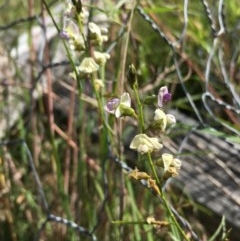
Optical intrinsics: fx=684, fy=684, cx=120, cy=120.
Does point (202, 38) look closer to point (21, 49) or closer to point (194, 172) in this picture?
point (194, 172)

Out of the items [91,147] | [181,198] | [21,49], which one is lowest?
[181,198]

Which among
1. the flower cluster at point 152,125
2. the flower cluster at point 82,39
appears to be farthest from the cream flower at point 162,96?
the flower cluster at point 82,39

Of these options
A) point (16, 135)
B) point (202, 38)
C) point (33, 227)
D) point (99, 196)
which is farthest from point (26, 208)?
point (202, 38)

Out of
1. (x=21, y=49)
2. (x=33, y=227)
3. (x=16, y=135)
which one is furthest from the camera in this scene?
(x=21, y=49)

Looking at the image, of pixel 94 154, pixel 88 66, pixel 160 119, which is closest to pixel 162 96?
pixel 160 119

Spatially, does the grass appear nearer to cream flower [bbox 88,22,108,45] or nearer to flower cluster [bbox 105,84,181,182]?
cream flower [bbox 88,22,108,45]

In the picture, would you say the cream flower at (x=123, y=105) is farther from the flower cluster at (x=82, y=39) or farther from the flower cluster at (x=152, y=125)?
the flower cluster at (x=82, y=39)

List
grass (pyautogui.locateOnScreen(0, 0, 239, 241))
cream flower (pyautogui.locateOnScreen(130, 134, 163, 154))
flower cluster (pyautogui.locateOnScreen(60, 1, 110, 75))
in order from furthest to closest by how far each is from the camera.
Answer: grass (pyautogui.locateOnScreen(0, 0, 239, 241)) < flower cluster (pyautogui.locateOnScreen(60, 1, 110, 75)) < cream flower (pyautogui.locateOnScreen(130, 134, 163, 154))

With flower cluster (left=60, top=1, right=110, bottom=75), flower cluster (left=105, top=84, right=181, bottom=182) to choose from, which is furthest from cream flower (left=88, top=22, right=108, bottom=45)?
flower cluster (left=105, top=84, right=181, bottom=182)

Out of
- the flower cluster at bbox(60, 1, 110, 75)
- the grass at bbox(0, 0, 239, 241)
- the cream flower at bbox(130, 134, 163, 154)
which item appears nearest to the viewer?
the cream flower at bbox(130, 134, 163, 154)

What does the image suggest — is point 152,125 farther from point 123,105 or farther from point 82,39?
point 82,39

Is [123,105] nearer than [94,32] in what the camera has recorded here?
Yes
